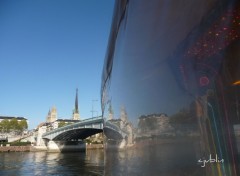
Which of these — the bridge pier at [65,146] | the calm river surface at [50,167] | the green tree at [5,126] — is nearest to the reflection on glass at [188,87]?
the calm river surface at [50,167]

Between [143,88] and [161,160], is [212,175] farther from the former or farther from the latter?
[143,88]

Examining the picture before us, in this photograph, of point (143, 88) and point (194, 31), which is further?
point (143, 88)

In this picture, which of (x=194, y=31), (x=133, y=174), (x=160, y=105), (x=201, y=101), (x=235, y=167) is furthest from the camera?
(x=133, y=174)

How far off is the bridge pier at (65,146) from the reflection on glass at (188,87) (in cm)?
6461

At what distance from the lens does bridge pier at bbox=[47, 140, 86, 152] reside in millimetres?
64562

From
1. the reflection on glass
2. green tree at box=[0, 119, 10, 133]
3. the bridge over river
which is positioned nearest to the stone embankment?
the bridge over river

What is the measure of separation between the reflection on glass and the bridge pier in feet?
212

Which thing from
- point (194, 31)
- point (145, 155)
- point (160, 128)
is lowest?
point (145, 155)

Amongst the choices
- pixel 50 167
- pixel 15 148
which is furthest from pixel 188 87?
pixel 15 148

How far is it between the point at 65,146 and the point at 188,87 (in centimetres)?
6884

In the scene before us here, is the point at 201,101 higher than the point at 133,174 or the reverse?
higher

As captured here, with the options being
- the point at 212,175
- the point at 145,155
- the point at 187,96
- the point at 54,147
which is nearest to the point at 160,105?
the point at 187,96

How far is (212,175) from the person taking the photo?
194 centimetres

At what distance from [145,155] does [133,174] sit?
0.55 meters
